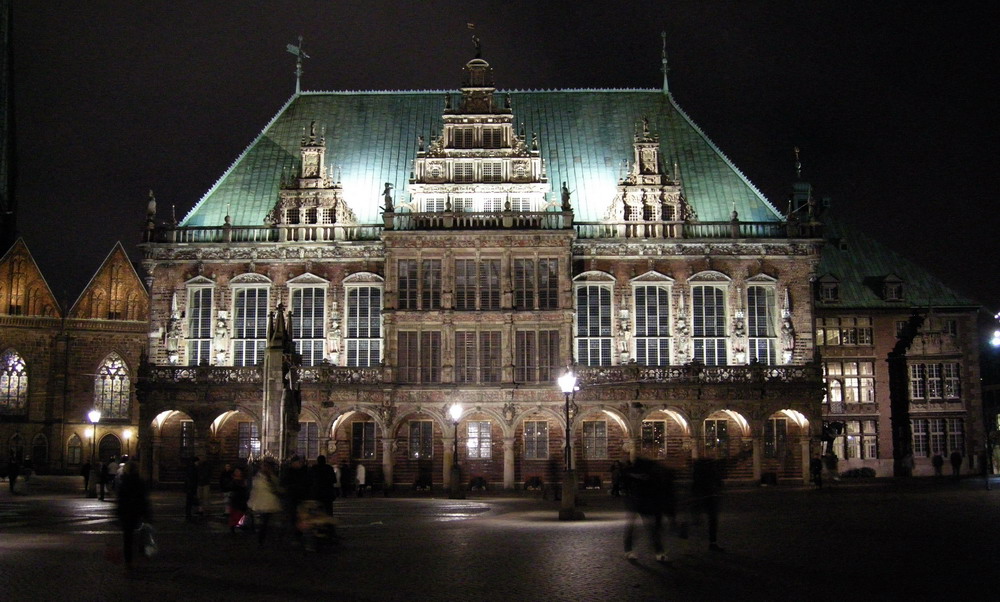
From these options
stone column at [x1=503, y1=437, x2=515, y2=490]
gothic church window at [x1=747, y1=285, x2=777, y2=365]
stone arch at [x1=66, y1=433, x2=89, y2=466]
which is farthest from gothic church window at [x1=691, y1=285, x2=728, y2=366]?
stone arch at [x1=66, y1=433, x2=89, y2=466]

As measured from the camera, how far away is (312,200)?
51125 millimetres

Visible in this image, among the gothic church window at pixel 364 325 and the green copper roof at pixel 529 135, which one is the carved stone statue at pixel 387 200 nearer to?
the green copper roof at pixel 529 135

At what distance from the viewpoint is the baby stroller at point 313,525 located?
19.2 m

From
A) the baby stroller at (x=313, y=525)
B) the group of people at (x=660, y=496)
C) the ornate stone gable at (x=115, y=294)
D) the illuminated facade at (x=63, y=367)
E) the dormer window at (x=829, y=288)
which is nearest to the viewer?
the group of people at (x=660, y=496)

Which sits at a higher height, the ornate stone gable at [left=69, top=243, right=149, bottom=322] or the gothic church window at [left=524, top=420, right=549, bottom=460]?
the ornate stone gable at [left=69, top=243, right=149, bottom=322]

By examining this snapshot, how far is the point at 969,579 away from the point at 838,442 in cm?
4264

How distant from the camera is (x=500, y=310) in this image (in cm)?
4794

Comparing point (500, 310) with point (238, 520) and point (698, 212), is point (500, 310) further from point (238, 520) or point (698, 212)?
point (238, 520)

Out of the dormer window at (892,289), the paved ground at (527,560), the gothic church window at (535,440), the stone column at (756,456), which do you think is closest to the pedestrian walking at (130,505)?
the paved ground at (527,560)

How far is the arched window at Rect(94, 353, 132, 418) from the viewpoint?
64562mm

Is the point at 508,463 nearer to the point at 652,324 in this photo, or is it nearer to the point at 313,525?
the point at 652,324

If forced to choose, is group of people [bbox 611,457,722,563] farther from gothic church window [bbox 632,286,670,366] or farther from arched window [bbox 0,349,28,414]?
arched window [bbox 0,349,28,414]

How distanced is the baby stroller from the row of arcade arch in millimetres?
27223

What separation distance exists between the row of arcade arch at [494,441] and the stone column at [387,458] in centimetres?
12
